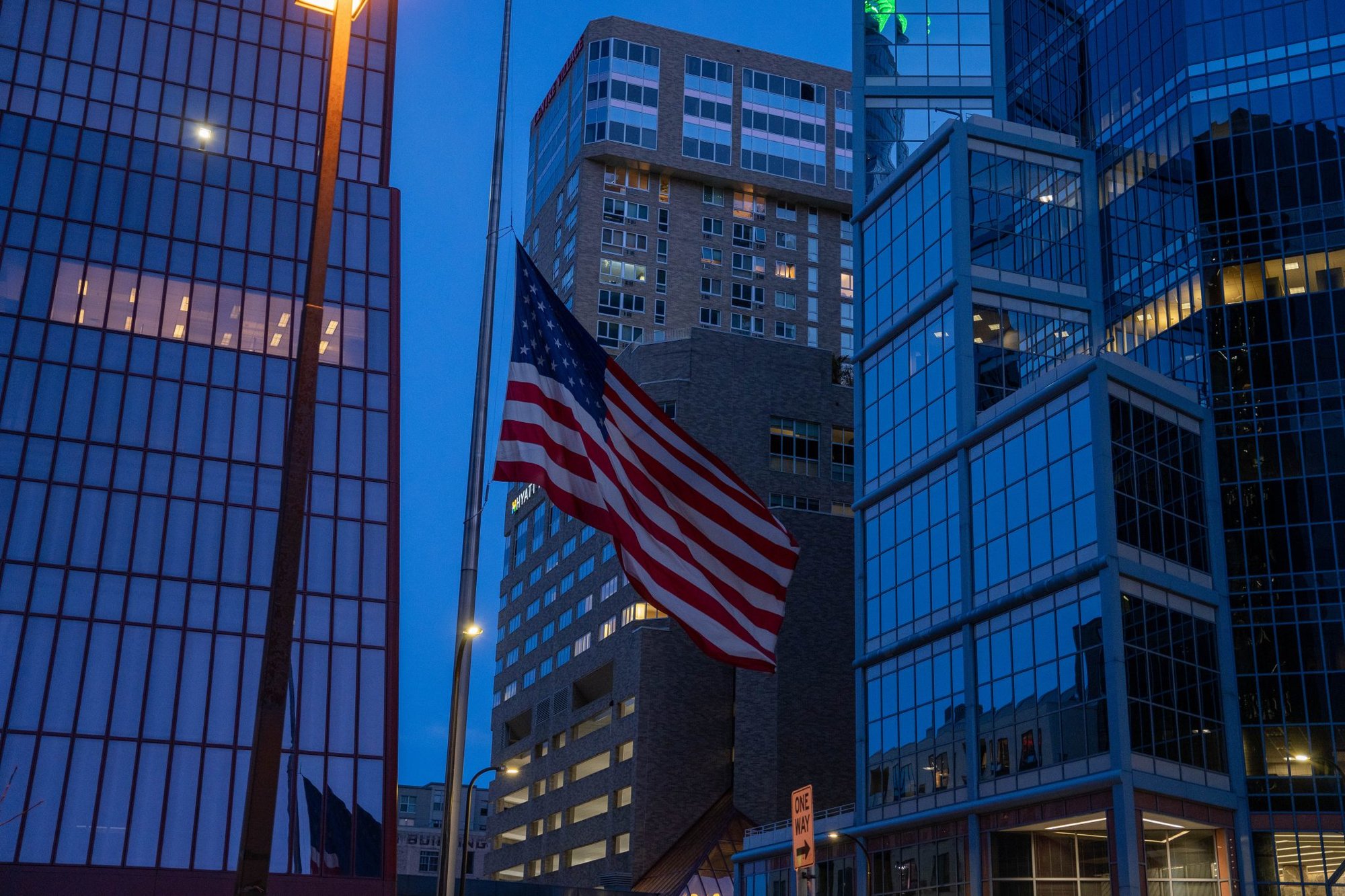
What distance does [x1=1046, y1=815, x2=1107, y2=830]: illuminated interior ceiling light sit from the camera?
55844 mm

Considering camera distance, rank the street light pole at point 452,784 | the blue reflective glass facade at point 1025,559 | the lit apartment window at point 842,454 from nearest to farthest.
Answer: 1. the street light pole at point 452,784
2. the blue reflective glass facade at point 1025,559
3. the lit apartment window at point 842,454

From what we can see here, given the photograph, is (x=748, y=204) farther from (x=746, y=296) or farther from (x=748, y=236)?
(x=746, y=296)

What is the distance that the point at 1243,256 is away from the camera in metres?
65.6

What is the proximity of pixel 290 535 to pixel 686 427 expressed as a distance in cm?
9243

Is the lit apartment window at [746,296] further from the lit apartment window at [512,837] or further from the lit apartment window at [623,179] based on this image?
the lit apartment window at [512,837]

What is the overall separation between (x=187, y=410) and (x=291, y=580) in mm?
47518

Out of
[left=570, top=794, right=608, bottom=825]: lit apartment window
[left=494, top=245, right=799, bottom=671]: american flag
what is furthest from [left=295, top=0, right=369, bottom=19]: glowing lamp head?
[left=570, top=794, right=608, bottom=825]: lit apartment window

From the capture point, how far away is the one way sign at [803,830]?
25375 millimetres

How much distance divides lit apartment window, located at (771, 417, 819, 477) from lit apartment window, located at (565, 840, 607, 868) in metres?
28.9

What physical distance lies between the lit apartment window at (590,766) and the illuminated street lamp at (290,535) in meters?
95.3

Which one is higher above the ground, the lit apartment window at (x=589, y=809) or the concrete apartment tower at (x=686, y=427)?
the concrete apartment tower at (x=686, y=427)

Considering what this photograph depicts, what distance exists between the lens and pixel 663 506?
21141 millimetres

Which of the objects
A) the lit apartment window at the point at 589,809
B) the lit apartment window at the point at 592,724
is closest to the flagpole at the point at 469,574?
the lit apartment window at the point at 589,809

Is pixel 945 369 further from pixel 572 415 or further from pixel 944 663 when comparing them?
pixel 572 415
